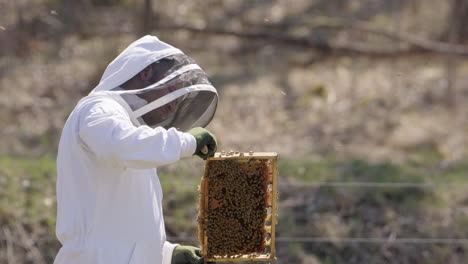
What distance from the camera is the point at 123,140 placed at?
9.45 feet

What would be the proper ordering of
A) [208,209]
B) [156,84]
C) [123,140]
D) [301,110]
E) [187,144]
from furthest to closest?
[301,110] < [208,209] < [156,84] < [187,144] < [123,140]

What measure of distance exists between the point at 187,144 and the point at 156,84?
0.35 meters

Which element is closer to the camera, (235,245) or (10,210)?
(235,245)

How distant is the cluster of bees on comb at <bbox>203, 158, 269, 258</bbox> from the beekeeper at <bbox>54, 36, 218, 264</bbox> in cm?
27

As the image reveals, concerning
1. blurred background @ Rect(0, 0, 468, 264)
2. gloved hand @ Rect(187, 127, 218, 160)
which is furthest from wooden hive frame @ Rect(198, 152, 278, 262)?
blurred background @ Rect(0, 0, 468, 264)

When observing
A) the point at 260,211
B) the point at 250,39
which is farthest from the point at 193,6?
the point at 260,211

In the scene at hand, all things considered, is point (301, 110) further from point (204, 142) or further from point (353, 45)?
point (204, 142)

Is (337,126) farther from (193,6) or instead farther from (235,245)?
(235,245)

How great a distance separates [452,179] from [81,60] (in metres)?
6.23

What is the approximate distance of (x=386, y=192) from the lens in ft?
23.3

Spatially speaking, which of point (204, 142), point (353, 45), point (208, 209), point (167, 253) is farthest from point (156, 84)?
point (353, 45)

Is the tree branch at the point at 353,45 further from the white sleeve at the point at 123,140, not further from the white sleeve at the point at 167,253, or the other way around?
the white sleeve at the point at 123,140

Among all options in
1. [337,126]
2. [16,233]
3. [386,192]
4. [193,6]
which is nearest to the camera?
[16,233]

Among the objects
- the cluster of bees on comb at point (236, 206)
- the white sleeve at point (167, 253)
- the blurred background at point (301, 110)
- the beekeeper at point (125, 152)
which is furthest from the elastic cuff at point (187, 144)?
the blurred background at point (301, 110)
